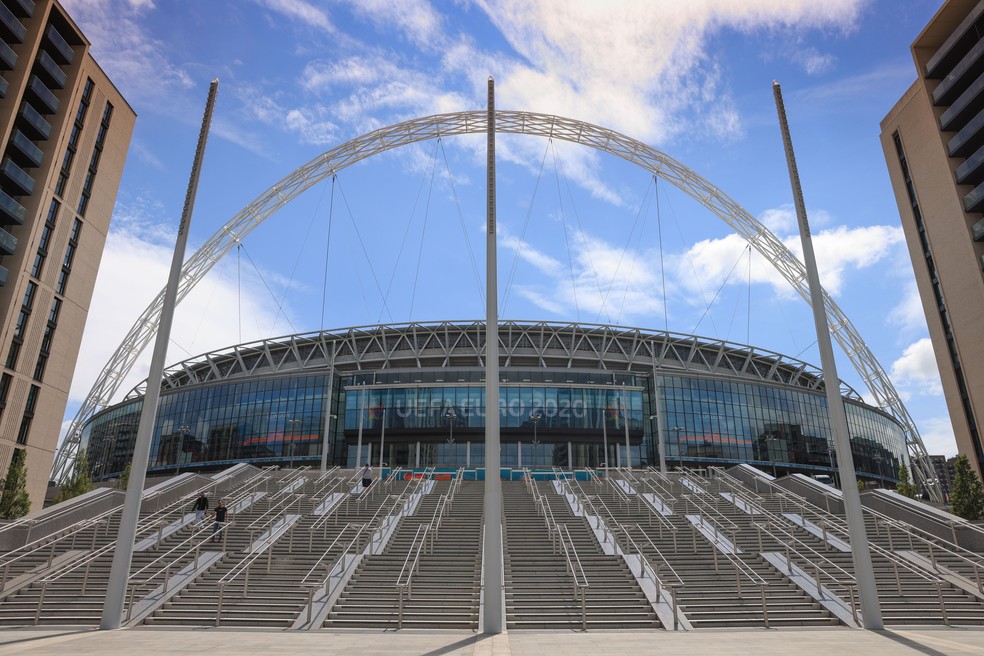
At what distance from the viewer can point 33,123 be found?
49188 millimetres

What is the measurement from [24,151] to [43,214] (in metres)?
4.82

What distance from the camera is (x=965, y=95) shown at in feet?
170

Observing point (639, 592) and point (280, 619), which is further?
point (639, 592)

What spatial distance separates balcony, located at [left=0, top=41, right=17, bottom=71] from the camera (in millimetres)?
46000

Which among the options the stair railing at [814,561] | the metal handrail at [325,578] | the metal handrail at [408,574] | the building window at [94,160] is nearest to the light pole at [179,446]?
the building window at [94,160]

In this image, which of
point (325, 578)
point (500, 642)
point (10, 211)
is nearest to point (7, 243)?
point (10, 211)

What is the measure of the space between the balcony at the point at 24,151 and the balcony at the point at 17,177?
0.84 m

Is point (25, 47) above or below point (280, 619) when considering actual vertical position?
above

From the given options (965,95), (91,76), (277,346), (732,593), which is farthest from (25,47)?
(965,95)

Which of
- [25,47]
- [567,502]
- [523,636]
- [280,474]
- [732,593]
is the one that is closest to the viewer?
[523,636]

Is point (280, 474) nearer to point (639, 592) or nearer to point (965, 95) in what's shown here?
point (639, 592)

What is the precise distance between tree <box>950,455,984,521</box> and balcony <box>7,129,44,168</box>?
63.9 metres

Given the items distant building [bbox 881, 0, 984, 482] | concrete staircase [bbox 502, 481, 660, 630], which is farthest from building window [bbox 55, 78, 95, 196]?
distant building [bbox 881, 0, 984, 482]

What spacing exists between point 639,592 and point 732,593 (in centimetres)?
248
